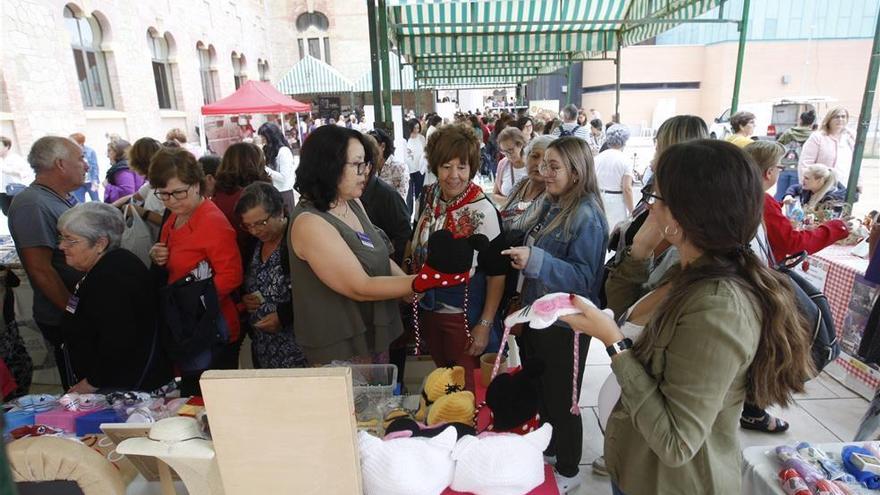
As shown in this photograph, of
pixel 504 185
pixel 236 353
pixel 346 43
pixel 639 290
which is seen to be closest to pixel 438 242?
pixel 639 290

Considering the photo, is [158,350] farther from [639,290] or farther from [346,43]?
[346,43]

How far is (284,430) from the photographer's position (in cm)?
103

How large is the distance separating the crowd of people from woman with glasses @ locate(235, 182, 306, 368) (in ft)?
0.03

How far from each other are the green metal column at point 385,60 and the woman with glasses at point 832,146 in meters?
4.14

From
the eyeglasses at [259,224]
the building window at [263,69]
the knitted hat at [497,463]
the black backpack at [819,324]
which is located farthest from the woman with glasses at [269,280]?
the building window at [263,69]

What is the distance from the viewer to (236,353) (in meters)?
2.63

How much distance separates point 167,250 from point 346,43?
98.9 ft

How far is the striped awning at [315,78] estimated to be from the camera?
17.8 metres

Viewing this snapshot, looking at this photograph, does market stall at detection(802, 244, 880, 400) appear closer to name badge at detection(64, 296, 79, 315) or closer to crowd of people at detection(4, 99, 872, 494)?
crowd of people at detection(4, 99, 872, 494)

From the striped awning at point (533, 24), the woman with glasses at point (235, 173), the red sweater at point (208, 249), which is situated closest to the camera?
the red sweater at point (208, 249)

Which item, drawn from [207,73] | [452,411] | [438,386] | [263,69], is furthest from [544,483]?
[263,69]

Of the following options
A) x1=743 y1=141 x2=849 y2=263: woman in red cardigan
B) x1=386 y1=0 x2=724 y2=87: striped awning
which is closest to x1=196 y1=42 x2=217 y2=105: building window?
x1=386 y1=0 x2=724 y2=87: striped awning

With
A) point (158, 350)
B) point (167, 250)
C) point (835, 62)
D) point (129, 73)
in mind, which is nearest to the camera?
point (158, 350)

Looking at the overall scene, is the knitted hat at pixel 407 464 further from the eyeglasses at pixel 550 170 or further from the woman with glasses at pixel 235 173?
the woman with glasses at pixel 235 173
